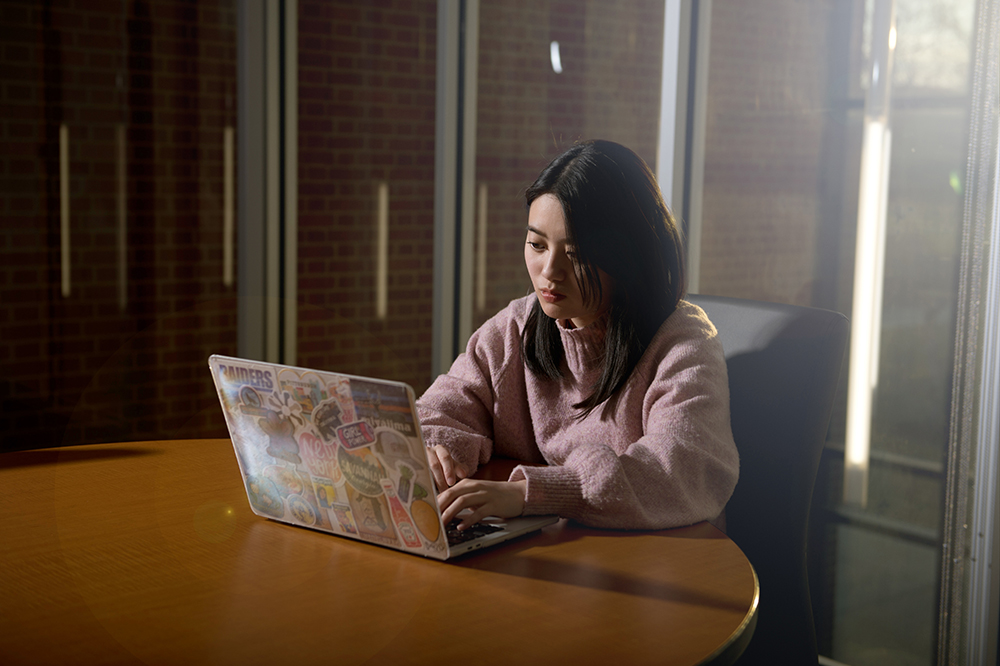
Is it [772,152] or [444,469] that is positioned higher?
[772,152]

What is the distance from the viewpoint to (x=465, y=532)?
1.17 metres

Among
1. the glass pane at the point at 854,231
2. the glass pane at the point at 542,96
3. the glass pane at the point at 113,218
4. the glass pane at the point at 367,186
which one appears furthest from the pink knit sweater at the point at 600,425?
the glass pane at the point at 113,218

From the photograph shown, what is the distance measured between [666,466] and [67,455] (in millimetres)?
1048

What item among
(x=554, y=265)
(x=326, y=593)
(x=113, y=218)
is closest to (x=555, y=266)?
(x=554, y=265)

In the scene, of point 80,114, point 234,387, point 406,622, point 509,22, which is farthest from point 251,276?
point 406,622

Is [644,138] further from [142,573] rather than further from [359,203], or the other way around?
[142,573]

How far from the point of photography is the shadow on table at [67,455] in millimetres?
1581

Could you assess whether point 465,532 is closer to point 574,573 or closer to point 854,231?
point 574,573

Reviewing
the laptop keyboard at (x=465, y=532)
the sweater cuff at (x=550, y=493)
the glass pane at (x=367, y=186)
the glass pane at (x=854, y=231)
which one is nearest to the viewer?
the laptop keyboard at (x=465, y=532)

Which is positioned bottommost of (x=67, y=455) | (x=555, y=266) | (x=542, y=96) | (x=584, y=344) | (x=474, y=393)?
(x=67, y=455)

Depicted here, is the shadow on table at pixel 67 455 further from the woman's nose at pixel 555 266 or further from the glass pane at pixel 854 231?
the glass pane at pixel 854 231

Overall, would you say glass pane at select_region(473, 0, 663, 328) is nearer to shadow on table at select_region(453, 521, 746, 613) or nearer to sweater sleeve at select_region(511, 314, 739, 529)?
sweater sleeve at select_region(511, 314, 739, 529)

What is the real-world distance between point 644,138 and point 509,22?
75 centimetres

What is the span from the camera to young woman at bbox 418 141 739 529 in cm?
126
